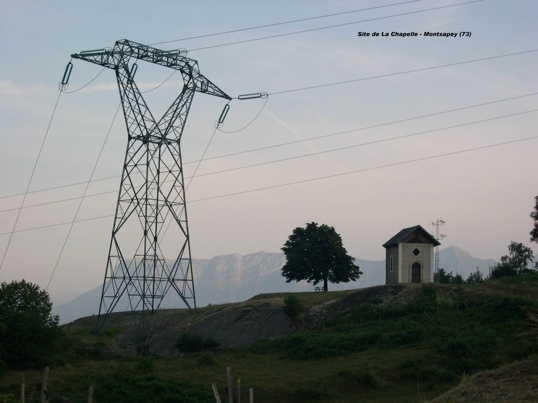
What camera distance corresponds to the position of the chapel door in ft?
238

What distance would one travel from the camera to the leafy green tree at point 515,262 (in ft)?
264

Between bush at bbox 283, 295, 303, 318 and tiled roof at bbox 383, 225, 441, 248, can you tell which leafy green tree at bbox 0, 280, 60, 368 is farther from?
tiled roof at bbox 383, 225, 441, 248

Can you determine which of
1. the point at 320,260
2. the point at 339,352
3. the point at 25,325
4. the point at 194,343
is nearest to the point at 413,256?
the point at 320,260

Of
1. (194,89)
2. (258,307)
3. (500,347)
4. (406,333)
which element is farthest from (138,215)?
(500,347)

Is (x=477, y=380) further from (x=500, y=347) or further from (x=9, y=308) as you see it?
(x=9, y=308)

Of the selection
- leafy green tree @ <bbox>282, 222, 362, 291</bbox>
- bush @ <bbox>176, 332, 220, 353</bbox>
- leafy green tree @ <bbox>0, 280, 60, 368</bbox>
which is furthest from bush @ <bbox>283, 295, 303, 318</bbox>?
leafy green tree @ <bbox>0, 280, 60, 368</bbox>

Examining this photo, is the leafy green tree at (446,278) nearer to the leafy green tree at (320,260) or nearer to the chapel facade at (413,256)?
the leafy green tree at (320,260)

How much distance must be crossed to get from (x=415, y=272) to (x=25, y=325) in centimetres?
3645

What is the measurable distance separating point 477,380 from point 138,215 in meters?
36.2

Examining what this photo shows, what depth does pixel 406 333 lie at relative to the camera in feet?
181

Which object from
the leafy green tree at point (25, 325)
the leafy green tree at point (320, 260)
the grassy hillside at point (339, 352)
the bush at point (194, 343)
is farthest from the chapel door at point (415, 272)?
the leafy green tree at point (25, 325)

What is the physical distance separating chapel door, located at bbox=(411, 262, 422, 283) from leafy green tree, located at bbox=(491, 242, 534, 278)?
40.3ft

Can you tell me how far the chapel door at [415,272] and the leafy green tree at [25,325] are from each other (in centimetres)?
3338

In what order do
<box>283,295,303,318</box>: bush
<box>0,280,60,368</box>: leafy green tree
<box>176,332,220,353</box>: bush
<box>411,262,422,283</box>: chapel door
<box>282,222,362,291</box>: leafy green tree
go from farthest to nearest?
<box>282,222,362,291</box>: leafy green tree → <box>411,262,422,283</box>: chapel door → <box>283,295,303,318</box>: bush → <box>176,332,220,353</box>: bush → <box>0,280,60,368</box>: leafy green tree
